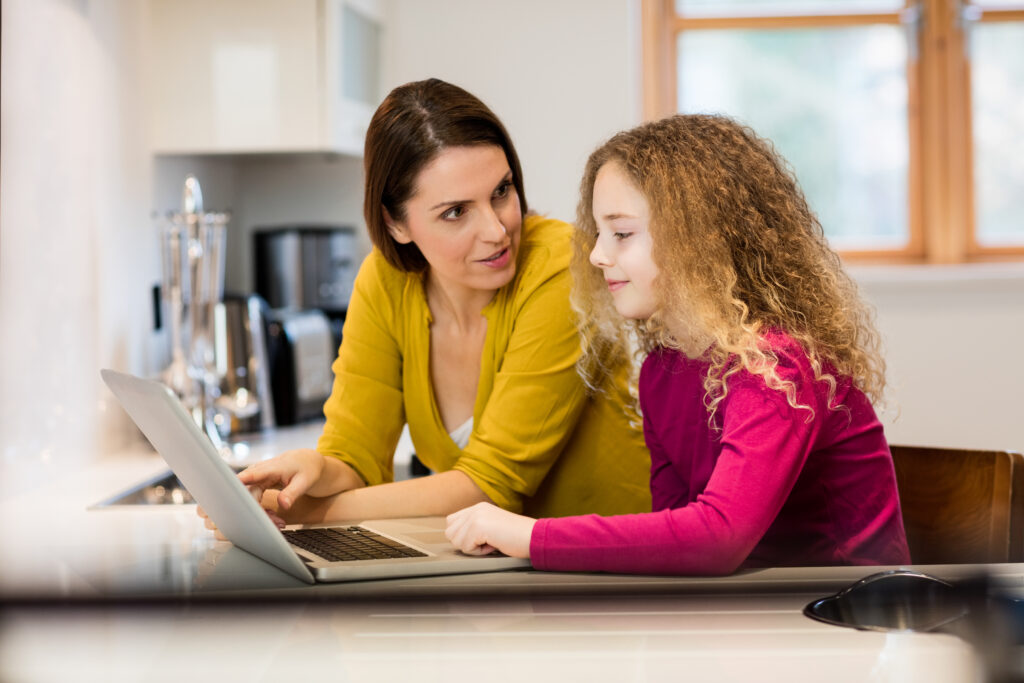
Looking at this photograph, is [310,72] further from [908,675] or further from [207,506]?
[908,675]

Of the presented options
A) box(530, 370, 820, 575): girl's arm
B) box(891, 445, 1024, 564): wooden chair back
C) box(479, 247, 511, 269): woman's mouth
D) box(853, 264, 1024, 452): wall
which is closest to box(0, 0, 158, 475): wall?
box(479, 247, 511, 269): woman's mouth

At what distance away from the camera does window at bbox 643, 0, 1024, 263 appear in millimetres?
3463

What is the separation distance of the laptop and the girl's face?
0.32 metres

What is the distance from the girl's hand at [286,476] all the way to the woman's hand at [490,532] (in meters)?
0.32

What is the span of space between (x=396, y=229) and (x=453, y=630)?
76cm

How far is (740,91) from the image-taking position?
11.7 feet

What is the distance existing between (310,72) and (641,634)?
1974 mm

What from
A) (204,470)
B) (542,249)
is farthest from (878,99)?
(204,470)

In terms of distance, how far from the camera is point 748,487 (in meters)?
1.02

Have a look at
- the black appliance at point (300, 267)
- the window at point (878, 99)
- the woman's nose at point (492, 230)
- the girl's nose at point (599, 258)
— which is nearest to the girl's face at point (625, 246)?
the girl's nose at point (599, 258)

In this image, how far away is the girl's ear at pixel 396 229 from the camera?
1.48 m

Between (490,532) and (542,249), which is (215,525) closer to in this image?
(490,532)

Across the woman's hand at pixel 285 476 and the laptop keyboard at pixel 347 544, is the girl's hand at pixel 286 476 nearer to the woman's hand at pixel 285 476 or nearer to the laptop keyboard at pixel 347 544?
the woman's hand at pixel 285 476

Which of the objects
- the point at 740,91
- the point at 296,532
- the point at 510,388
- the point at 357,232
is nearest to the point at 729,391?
the point at 510,388
